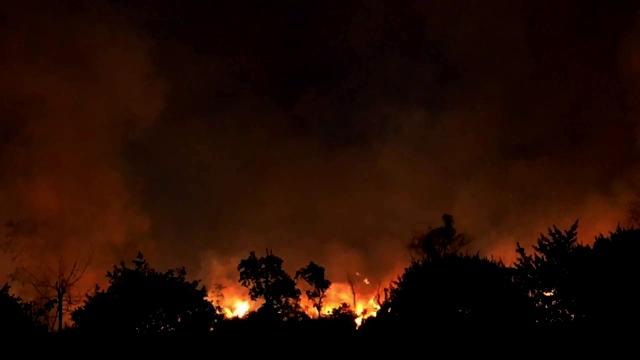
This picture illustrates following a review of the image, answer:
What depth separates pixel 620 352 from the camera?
16750 millimetres

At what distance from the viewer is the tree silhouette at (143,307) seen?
29584 mm

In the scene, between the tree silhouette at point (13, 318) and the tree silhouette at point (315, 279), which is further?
the tree silhouette at point (315, 279)

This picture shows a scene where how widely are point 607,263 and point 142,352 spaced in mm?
20437

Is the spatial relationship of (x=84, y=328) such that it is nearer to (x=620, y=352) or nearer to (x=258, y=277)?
(x=258, y=277)

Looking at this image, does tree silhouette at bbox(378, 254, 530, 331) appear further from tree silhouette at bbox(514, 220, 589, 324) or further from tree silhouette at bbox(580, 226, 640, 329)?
tree silhouette at bbox(580, 226, 640, 329)

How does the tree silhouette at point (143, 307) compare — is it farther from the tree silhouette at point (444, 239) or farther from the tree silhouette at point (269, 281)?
the tree silhouette at point (444, 239)

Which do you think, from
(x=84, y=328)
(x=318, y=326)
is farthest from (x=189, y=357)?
(x=84, y=328)

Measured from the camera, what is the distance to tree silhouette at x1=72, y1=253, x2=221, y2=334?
29584mm

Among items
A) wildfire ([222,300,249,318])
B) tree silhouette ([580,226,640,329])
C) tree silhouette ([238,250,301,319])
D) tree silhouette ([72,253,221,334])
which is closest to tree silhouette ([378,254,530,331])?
tree silhouette ([580,226,640,329])

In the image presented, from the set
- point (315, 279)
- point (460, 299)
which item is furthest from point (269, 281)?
point (460, 299)

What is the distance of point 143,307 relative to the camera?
31047 mm

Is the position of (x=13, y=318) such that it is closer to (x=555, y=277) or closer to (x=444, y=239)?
(x=555, y=277)

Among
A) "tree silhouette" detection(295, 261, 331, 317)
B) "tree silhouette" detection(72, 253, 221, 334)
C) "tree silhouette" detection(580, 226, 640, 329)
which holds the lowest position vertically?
"tree silhouette" detection(580, 226, 640, 329)

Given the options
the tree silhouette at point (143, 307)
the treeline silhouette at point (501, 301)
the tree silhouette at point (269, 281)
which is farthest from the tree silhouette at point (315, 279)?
the treeline silhouette at point (501, 301)
